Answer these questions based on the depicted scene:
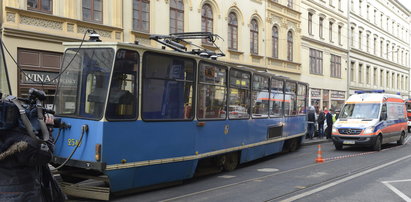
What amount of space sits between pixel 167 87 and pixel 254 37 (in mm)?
19295

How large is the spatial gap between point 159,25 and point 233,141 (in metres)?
10.7

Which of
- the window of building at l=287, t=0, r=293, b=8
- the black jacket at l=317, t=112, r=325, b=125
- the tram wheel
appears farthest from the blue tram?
the window of building at l=287, t=0, r=293, b=8

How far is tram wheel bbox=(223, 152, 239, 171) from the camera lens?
34.0 ft

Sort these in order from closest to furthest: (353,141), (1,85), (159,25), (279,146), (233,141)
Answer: (1,85)
(233,141)
(279,146)
(353,141)
(159,25)

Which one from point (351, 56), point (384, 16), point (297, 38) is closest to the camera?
point (297, 38)

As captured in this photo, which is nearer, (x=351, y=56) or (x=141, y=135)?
(x=141, y=135)

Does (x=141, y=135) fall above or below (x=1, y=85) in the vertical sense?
below

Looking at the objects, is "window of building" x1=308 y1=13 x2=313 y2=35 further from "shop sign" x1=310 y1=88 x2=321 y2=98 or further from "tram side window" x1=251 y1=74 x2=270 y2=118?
"tram side window" x1=251 y1=74 x2=270 y2=118

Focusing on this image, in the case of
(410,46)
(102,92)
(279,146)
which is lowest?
(279,146)

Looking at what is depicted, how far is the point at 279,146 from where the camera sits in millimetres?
13578

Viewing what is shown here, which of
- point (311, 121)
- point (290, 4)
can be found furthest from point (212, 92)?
point (290, 4)

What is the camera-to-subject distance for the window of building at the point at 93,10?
640 inches

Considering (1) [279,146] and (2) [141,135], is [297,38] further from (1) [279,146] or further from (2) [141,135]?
(2) [141,135]

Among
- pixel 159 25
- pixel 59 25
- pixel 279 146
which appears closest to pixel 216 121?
pixel 279 146
